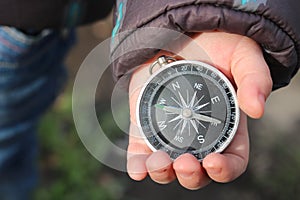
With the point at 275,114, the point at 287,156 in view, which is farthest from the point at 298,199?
the point at 275,114

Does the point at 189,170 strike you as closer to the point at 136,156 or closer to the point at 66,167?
the point at 136,156

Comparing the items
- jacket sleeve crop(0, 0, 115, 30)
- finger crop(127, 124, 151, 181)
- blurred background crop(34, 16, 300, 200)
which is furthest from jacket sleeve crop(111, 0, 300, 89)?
blurred background crop(34, 16, 300, 200)

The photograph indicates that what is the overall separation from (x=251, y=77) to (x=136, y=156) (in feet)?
0.77

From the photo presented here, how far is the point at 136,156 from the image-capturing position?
1063 mm

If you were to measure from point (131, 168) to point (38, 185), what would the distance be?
1071 millimetres

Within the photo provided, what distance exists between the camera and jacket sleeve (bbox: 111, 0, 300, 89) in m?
1.02

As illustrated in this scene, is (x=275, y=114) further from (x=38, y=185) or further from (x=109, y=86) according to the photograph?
(x=38, y=185)

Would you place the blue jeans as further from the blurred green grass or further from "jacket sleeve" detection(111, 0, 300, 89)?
"jacket sleeve" detection(111, 0, 300, 89)

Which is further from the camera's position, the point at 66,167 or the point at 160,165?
the point at 66,167

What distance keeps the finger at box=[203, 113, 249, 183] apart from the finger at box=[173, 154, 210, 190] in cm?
1

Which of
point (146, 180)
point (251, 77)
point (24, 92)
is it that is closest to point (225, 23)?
point (251, 77)

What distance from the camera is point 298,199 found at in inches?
78.0

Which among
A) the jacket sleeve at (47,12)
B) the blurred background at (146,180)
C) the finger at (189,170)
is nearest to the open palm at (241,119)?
the finger at (189,170)

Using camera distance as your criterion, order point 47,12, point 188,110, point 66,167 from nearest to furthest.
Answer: point 188,110
point 47,12
point 66,167
